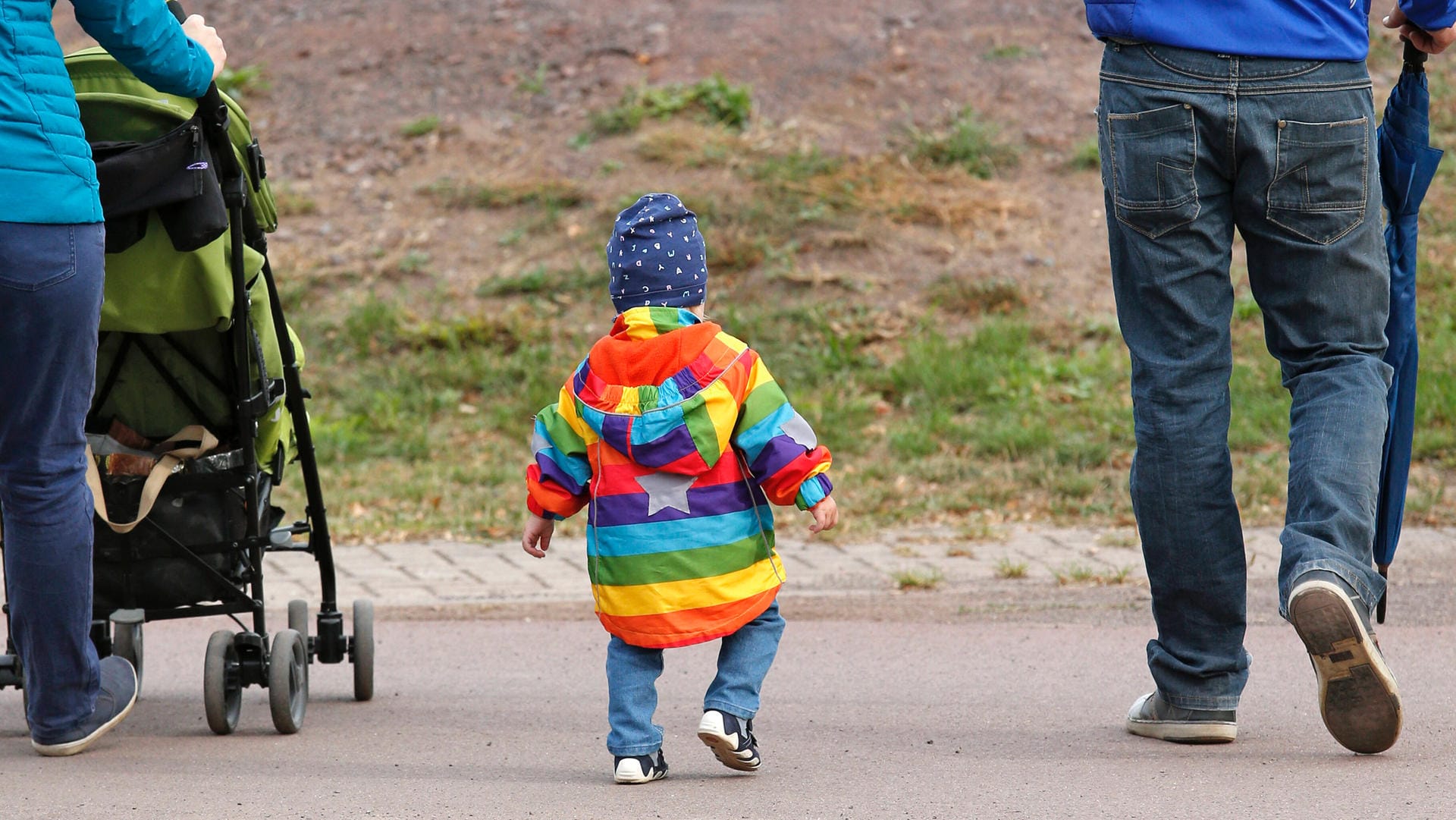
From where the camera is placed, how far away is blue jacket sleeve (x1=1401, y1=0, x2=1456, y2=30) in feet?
11.8

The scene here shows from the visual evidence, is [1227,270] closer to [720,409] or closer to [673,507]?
[720,409]

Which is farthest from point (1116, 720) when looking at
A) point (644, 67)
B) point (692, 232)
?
point (644, 67)

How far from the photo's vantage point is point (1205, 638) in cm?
366

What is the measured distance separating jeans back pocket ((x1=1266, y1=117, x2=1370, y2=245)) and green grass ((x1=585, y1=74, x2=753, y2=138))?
7.93m

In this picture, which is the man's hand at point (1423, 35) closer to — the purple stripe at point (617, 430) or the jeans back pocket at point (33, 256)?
the purple stripe at point (617, 430)

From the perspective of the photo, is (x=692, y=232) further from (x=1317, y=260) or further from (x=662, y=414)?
(x=1317, y=260)

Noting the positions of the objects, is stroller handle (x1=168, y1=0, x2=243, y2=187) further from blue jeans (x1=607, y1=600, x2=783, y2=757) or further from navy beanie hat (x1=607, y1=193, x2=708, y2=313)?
blue jeans (x1=607, y1=600, x2=783, y2=757)

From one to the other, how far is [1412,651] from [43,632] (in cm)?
367

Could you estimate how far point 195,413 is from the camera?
4207mm

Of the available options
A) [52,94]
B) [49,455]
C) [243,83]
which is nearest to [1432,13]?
[52,94]

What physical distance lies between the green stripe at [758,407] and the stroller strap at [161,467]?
1532 mm

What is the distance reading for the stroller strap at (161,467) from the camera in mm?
4051

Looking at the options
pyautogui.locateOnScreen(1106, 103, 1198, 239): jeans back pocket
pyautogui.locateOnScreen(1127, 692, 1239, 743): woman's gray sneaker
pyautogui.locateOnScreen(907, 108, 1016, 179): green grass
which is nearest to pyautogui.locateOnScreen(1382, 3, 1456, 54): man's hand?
pyautogui.locateOnScreen(1106, 103, 1198, 239): jeans back pocket

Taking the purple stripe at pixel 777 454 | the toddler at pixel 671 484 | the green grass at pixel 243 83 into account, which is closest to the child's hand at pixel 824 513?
the toddler at pixel 671 484
